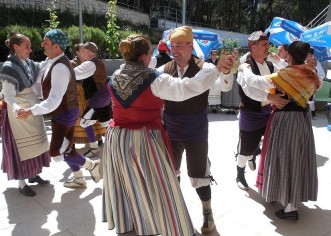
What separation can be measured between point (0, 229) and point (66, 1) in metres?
18.2

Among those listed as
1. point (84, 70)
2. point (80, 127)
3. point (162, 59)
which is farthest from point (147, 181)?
point (162, 59)

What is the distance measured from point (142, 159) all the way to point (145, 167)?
0.06 meters

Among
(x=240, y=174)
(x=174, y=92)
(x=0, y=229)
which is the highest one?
(x=174, y=92)

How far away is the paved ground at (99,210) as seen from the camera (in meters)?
2.78

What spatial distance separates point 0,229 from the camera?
282 cm

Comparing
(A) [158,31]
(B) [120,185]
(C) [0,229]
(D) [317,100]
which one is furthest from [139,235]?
(A) [158,31]

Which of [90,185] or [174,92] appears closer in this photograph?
[174,92]

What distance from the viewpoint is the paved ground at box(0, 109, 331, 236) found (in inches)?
109

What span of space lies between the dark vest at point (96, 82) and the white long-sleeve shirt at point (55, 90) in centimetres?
108

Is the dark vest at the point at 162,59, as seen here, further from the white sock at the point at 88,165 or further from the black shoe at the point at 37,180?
the black shoe at the point at 37,180

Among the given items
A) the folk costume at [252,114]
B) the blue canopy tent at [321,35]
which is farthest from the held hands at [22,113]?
the blue canopy tent at [321,35]

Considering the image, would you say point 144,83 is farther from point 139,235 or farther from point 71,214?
point 71,214

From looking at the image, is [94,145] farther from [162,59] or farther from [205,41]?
[205,41]

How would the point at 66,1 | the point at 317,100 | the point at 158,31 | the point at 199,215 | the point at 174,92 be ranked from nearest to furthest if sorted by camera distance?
the point at 174,92 → the point at 199,215 → the point at 317,100 → the point at 66,1 → the point at 158,31
